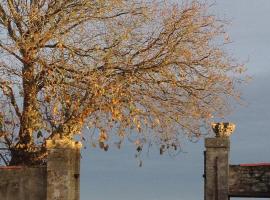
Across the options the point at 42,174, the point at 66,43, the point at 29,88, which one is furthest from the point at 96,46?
the point at 42,174

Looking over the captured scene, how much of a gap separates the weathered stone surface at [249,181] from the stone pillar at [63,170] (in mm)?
5125

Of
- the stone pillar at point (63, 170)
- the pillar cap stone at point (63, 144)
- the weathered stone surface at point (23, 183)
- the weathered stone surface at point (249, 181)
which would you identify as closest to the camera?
the stone pillar at point (63, 170)

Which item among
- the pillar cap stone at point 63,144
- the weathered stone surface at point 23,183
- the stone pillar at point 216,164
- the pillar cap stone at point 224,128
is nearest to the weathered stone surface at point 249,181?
the stone pillar at point 216,164

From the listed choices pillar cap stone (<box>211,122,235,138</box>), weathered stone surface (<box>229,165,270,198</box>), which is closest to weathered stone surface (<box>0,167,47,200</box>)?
pillar cap stone (<box>211,122,235,138</box>)

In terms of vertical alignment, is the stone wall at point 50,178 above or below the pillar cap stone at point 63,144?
below

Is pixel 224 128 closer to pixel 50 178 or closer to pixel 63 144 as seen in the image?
pixel 63 144

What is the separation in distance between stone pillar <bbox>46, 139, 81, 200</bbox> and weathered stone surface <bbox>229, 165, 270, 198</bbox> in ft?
16.8

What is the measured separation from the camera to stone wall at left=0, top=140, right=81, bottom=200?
16.9 meters

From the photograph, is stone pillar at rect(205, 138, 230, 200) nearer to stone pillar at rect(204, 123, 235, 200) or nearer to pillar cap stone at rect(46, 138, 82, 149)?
stone pillar at rect(204, 123, 235, 200)

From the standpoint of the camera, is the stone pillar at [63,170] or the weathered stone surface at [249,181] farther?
the weathered stone surface at [249,181]

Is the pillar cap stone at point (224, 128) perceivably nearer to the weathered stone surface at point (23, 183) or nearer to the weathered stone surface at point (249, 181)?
the weathered stone surface at point (249, 181)

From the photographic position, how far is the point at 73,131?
19094 millimetres

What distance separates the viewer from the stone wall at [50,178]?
16938 mm

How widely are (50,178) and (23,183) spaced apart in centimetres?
92
